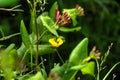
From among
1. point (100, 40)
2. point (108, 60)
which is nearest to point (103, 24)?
point (100, 40)

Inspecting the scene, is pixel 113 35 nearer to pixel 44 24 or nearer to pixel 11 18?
pixel 11 18

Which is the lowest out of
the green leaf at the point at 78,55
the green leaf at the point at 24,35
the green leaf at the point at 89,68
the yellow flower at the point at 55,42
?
the green leaf at the point at 89,68

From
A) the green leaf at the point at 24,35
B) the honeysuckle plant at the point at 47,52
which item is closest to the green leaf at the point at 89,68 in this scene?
the honeysuckle plant at the point at 47,52

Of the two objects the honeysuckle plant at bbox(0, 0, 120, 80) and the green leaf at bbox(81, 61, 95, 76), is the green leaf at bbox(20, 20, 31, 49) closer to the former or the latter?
the honeysuckle plant at bbox(0, 0, 120, 80)

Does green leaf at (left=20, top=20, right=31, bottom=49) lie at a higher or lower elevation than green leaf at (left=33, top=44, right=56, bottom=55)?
higher

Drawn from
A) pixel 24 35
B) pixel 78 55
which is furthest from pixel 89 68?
pixel 24 35

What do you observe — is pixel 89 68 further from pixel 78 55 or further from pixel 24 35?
pixel 24 35

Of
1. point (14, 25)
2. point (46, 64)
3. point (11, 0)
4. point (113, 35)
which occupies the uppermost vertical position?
point (11, 0)

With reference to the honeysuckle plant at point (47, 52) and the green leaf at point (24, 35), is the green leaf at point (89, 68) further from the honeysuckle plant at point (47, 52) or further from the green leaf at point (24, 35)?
the green leaf at point (24, 35)

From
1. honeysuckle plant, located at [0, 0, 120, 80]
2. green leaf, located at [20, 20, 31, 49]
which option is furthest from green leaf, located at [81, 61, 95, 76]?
green leaf, located at [20, 20, 31, 49]
